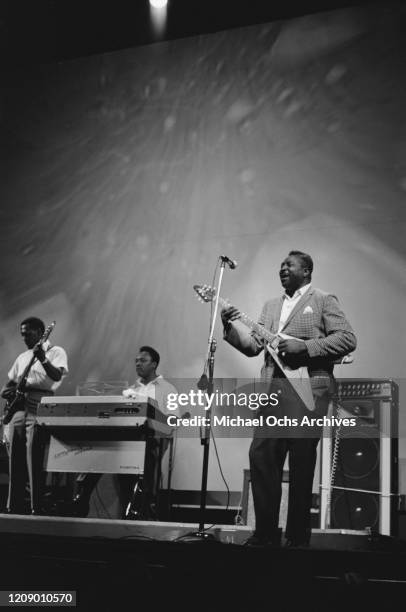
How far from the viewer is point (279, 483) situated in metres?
3.16

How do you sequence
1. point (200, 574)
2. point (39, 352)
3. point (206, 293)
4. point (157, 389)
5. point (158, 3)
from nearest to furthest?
point (200, 574)
point (206, 293)
point (39, 352)
point (157, 389)
point (158, 3)

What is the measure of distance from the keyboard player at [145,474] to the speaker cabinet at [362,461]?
124cm

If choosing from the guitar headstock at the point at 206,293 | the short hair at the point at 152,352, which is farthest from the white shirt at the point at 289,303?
the short hair at the point at 152,352

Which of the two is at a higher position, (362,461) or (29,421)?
(29,421)

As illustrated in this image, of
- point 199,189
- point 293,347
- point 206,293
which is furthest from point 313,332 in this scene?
point 199,189

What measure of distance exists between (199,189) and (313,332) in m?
3.22

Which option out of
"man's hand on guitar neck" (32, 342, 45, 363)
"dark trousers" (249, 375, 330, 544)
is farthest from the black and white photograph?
"dark trousers" (249, 375, 330, 544)

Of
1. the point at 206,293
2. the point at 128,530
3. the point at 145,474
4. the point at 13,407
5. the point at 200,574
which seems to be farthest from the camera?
the point at 13,407

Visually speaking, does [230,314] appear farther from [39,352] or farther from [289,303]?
[39,352]

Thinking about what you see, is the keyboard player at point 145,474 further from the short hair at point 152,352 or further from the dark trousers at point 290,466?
the dark trousers at point 290,466

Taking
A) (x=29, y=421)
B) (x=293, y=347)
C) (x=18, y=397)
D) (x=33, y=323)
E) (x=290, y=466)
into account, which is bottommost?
(x=290, y=466)

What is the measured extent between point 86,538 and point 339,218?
394 centimetres

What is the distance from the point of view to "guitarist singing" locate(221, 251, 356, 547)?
10.1 ft

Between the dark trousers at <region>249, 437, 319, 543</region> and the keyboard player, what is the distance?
146 cm
